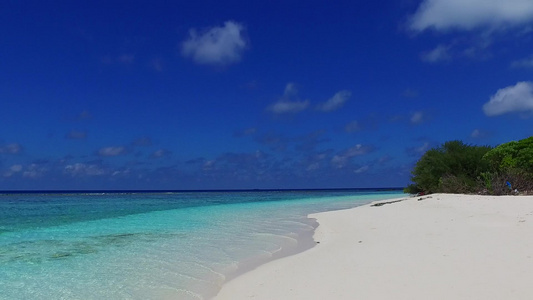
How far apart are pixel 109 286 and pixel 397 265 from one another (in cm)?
465

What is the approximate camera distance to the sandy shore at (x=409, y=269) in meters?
4.73

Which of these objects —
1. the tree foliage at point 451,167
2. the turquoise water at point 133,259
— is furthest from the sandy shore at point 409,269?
the tree foliage at point 451,167

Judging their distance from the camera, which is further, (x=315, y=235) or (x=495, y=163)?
(x=495, y=163)

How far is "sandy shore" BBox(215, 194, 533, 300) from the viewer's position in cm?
473

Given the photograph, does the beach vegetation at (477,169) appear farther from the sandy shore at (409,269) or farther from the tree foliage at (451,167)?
the sandy shore at (409,269)

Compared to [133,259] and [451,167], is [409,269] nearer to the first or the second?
[133,259]

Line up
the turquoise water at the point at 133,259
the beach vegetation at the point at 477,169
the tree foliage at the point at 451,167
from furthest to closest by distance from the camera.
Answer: the tree foliage at the point at 451,167 < the beach vegetation at the point at 477,169 < the turquoise water at the point at 133,259

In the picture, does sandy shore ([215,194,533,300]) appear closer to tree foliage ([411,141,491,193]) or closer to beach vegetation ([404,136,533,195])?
beach vegetation ([404,136,533,195])

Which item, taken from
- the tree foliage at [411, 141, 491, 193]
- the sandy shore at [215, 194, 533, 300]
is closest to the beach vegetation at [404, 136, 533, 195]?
the tree foliage at [411, 141, 491, 193]

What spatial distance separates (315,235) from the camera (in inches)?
458

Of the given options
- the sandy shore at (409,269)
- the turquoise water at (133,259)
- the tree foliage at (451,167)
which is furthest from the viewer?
the tree foliage at (451,167)

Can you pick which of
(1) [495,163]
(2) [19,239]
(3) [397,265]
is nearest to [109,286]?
(3) [397,265]

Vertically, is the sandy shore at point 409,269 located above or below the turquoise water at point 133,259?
above

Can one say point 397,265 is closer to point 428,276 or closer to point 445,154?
point 428,276
